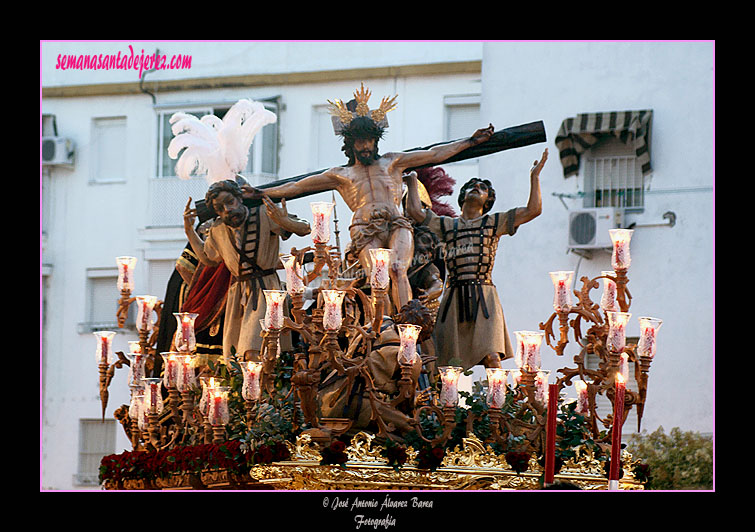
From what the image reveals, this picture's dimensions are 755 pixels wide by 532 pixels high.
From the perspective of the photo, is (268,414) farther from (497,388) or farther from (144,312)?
(144,312)

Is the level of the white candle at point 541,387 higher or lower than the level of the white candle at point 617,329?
lower

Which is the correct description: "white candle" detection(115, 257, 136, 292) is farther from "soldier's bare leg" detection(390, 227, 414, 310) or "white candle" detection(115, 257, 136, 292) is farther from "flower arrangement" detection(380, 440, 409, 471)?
"flower arrangement" detection(380, 440, 409, 471)

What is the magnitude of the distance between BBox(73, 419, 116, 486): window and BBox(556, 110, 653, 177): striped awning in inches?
314

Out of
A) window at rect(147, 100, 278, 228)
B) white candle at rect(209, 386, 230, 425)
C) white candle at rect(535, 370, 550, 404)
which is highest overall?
window at rect(147, 100, 278, 228)

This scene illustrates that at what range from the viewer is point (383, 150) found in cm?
2834

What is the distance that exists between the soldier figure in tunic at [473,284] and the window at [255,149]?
1165 centimetres

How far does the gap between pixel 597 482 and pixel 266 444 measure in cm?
269

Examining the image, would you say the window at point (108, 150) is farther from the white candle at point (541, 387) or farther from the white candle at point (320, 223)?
the white candle at point (541, 387)

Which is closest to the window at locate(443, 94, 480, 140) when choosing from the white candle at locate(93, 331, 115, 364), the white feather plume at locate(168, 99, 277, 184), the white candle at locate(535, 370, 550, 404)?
the white feather plume at locate(168, 99, 277, 184)

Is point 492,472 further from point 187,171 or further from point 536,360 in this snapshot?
point 187,171

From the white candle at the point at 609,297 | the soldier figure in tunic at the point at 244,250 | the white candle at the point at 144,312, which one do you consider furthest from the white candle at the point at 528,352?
the white candle at the point at 144,312

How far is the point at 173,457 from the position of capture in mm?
16125

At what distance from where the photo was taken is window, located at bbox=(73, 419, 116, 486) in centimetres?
2852

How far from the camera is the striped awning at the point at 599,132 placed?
26.2 m
